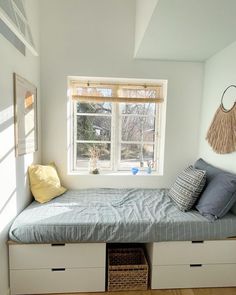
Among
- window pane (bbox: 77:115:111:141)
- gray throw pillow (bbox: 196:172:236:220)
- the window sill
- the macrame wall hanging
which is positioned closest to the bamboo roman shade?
window pane (bbox: 77:115:111:141)

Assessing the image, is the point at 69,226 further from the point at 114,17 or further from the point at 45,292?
the point at 114,17

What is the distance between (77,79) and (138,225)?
179 centimetres

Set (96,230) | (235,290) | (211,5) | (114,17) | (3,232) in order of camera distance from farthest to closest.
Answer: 1. (114,17)
2. (235,290)
3. (96,230)
4. (3,232)
5. (211,5)

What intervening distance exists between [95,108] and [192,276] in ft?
6.68

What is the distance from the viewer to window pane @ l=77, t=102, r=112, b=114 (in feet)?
8.67

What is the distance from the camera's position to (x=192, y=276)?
70.7 inches

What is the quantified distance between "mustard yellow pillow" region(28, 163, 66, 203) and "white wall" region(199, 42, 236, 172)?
1716 mm

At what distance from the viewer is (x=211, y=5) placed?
139cm

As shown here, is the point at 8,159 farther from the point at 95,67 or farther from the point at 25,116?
the point at 95,67

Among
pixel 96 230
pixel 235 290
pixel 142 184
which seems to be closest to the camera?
pixel 96 230

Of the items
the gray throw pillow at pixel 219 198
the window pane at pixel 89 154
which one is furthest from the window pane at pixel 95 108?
the gray throw pillow at pixel 219 198

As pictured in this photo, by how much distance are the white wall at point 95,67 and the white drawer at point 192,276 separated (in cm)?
102

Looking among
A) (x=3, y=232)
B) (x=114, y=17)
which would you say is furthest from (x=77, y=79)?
(x=3, y=232)

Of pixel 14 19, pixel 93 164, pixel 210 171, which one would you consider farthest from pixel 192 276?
pixel 14 19
